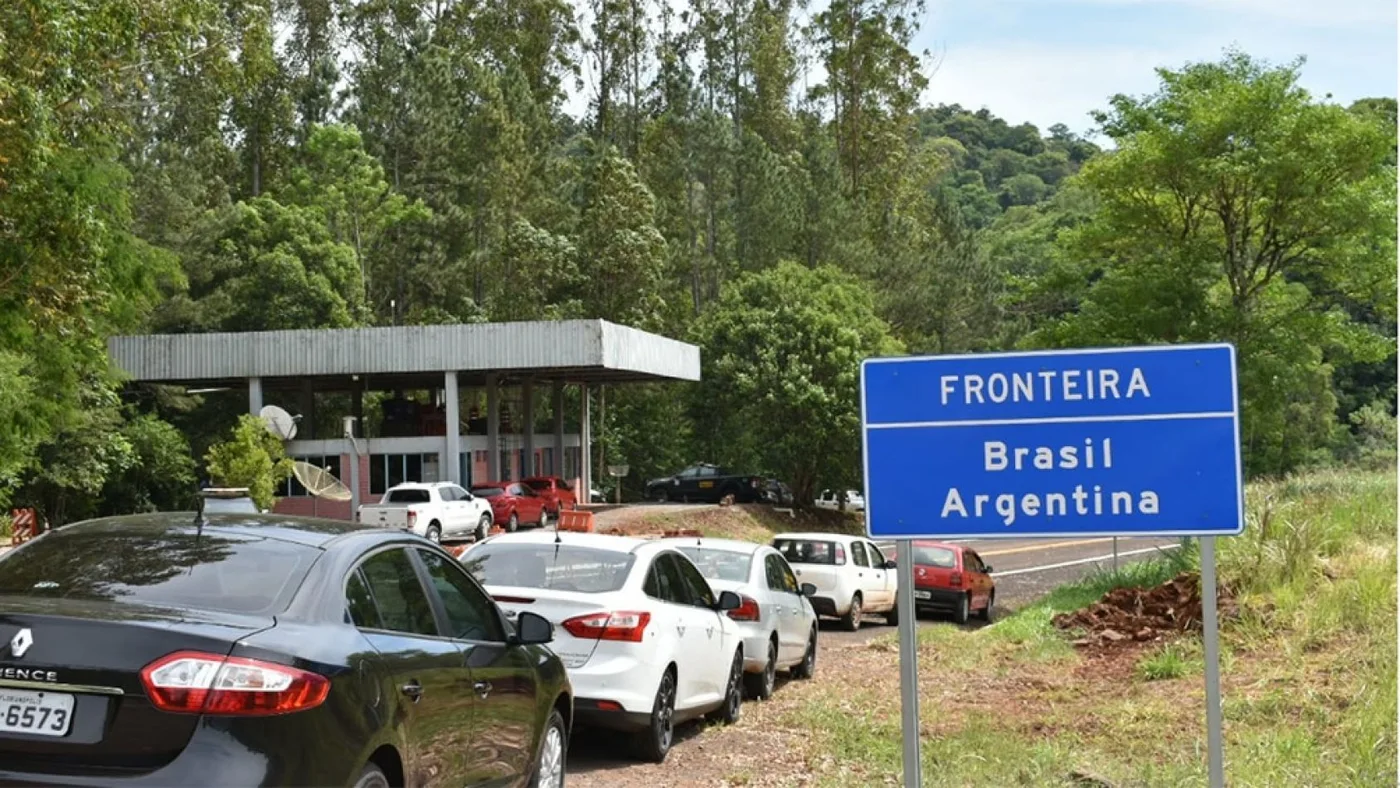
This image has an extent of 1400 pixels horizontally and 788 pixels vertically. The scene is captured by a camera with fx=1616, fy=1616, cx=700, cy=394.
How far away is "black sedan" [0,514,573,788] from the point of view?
498 cm

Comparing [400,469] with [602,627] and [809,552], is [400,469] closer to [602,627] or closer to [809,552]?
[809,552]

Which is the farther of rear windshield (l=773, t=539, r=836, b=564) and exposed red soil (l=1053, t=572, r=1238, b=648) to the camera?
rear windshield (l=773, t=539, r=836, b=564)

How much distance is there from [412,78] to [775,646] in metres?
57.4

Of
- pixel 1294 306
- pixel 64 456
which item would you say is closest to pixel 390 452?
pixel 64 456

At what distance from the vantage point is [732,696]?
12.9m

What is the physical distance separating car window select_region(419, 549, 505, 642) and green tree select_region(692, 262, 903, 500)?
4907 cm

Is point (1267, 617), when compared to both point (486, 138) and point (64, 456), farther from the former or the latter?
point (486, 138)

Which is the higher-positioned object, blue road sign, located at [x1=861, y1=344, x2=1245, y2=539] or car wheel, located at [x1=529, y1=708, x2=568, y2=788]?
blue road sign, located at [x1=861, y1=344, x2=1245, y2=539]

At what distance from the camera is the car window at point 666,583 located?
11055mm

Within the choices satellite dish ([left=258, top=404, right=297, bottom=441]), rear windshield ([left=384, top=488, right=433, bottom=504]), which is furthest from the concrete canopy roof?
rear windshield ([left=384, top=488, right=433, bottom=504])

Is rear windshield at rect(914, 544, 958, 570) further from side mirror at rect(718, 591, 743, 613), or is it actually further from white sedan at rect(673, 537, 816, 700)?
side mirror at rect(718, 591, 743, 613)

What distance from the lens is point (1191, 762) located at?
30.7 ft

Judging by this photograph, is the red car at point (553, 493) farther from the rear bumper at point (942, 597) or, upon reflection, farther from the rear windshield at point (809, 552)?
the rear windshield at point (809, 552)

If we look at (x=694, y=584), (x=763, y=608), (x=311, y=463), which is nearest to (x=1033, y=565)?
(x=311, y=463)
